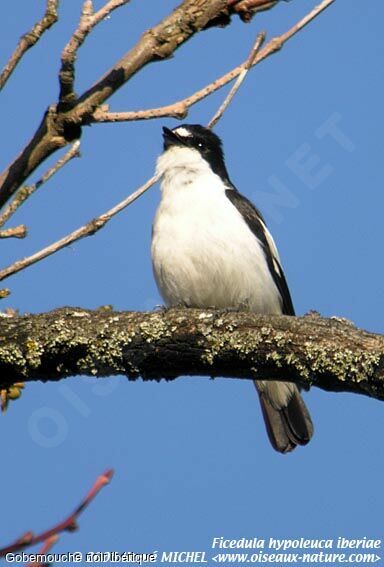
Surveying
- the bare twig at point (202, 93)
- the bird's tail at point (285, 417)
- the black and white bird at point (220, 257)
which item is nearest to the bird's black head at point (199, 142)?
the black and white bird at point (220, 257)

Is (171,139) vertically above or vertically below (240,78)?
above

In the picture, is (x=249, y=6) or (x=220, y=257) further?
(x=220, y=257)

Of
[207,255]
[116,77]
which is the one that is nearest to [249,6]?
[116,77]

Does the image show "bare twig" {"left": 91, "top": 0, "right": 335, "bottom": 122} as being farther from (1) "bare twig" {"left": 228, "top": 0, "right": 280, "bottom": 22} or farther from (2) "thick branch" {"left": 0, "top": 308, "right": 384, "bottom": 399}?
(2) "thick branch" {"left": 0, "top": 308, "right": 384, "bottom": 399}

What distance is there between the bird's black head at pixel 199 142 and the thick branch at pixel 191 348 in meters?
3.21

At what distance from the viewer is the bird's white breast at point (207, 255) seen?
6875 mm

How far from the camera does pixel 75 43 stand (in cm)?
276

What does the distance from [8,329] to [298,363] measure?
4.85ft

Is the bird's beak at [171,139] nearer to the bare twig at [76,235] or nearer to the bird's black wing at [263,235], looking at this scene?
the bird's black wing at [263,235]

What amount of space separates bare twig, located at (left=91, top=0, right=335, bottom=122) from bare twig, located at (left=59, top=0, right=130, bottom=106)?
0.12 metres

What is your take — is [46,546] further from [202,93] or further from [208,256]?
[208,256]

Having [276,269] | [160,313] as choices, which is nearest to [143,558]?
[160,313]

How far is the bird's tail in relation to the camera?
7.29 meters

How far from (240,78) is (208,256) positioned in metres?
3.62
